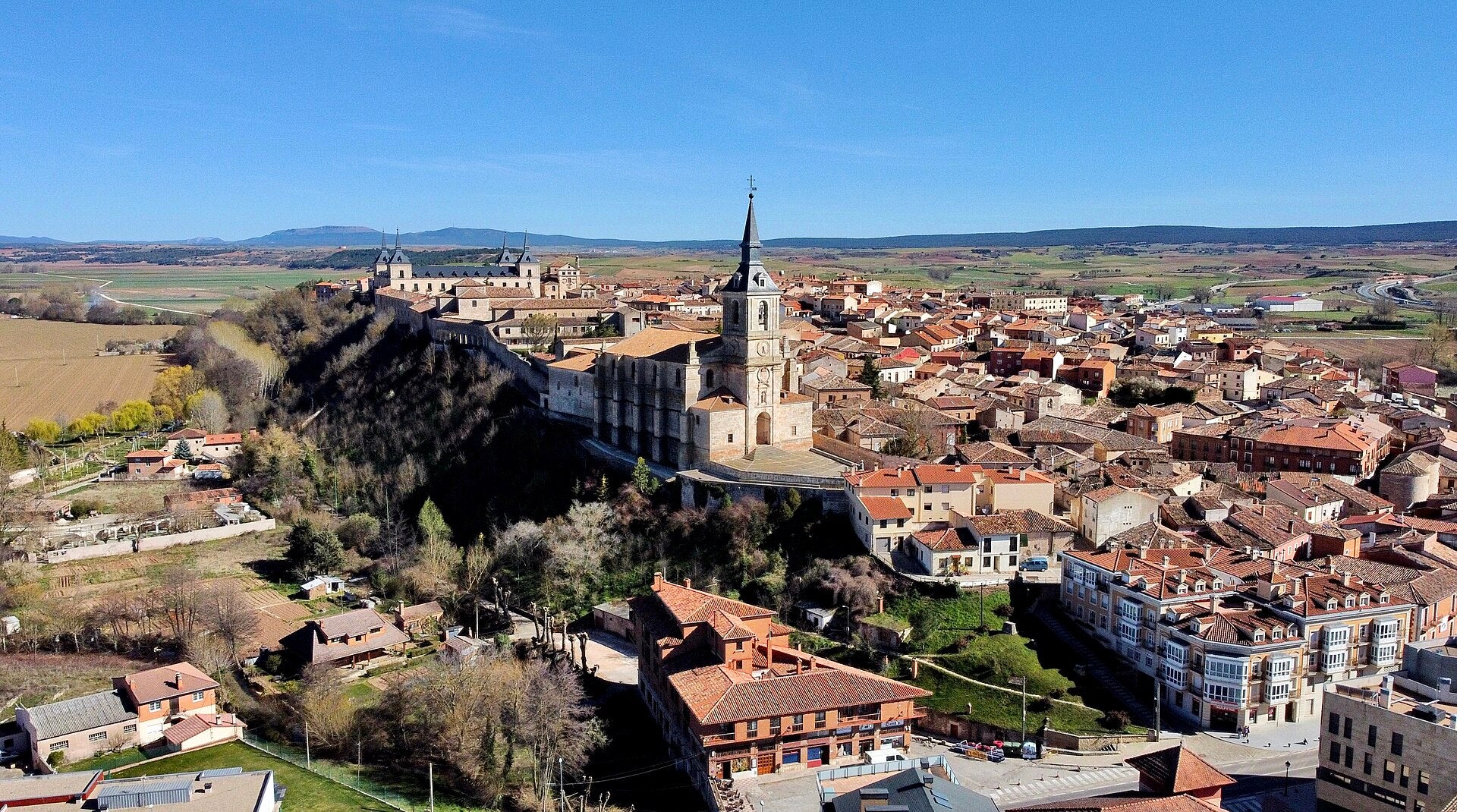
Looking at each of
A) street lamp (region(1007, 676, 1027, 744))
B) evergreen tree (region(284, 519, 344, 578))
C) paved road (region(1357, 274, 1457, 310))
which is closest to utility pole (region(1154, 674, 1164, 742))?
street lamp (region(1007, 676, 1027, 744))

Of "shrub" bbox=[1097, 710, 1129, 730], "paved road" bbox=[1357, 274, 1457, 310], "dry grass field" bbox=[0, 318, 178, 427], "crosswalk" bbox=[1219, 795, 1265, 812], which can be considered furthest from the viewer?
"paved road" bbox=[1357, 274, 1457, 310]

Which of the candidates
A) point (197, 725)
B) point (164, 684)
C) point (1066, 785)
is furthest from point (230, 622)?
point (1066, 785)

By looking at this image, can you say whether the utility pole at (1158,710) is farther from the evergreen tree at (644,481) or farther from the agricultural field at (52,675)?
the agricultural field at (52,675)

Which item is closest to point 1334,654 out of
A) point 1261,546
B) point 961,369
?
point 1261,546

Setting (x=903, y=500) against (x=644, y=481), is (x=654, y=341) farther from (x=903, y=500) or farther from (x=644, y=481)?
(x=903, y=500)

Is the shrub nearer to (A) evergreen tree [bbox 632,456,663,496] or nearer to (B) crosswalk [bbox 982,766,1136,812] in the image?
(B) crosswalk [bbox 982,766,1136,812]

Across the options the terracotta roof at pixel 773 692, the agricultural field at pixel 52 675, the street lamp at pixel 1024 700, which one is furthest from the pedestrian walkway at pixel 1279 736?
the agricultural field at pixel 52 675
